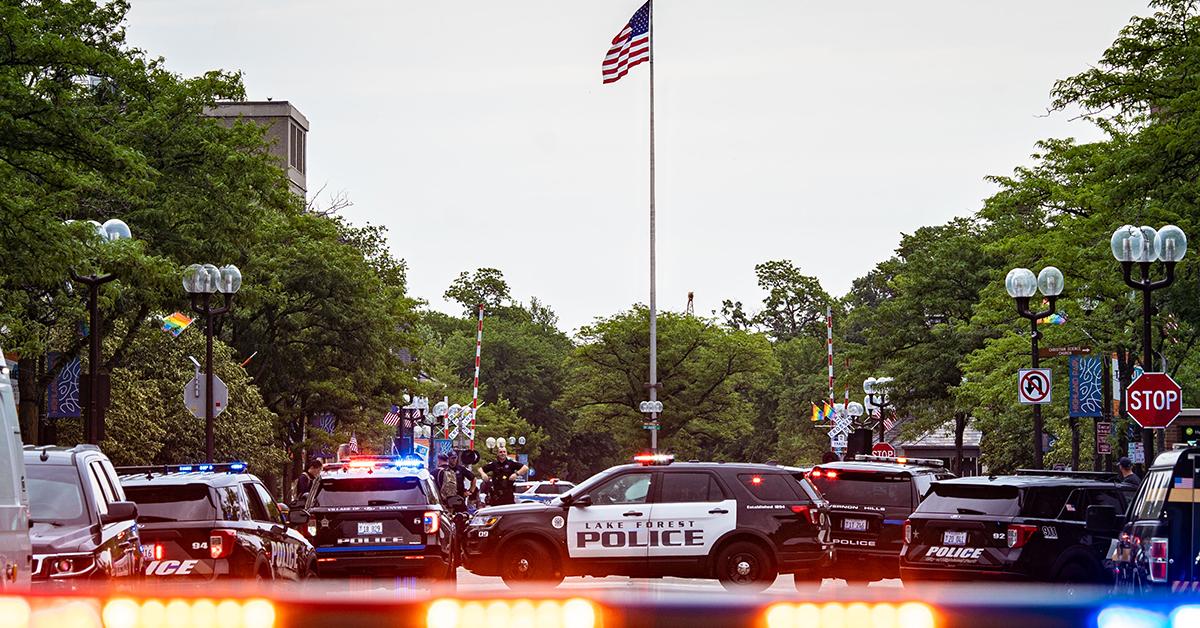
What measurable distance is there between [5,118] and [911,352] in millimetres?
44154

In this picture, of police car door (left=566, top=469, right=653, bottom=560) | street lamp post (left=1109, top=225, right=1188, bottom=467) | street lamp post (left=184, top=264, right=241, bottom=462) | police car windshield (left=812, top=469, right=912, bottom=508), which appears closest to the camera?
police car door (left=566, top=469, right=653, bottom=560)

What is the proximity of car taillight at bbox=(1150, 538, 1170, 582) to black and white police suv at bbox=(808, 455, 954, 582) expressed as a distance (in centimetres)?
1216

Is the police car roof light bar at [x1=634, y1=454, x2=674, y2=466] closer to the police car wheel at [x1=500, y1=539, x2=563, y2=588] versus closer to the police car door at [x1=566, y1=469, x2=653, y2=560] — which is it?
the police car door at [x1=566, y1=469, x2=653, y2=560]

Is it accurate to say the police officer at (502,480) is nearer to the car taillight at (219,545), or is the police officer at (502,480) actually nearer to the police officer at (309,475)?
the police officer at (309,475)

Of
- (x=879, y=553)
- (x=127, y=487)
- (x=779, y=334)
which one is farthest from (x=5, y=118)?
(x=779, y=334)

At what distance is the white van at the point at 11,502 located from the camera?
34.9 feet

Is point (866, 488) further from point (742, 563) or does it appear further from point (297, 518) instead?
point (297, 518)

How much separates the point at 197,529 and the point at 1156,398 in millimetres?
15454

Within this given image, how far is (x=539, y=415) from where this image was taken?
131 meters

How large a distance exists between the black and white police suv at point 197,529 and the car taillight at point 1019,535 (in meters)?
Result: 7.78

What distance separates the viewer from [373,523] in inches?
868

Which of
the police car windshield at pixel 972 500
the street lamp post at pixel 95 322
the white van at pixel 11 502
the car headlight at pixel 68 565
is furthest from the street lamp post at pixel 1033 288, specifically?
the white van at pixel 11 502

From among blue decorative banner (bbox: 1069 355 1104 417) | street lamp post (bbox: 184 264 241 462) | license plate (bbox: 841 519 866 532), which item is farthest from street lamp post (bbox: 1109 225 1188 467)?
street lamp post (bbox: 184 264 241 462)

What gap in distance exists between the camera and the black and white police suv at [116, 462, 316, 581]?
1694 centimetres
